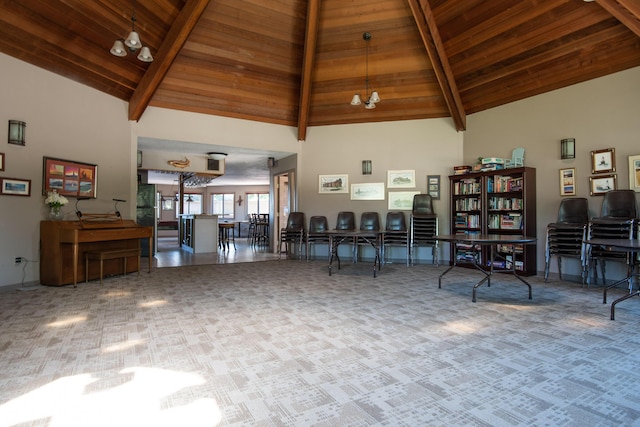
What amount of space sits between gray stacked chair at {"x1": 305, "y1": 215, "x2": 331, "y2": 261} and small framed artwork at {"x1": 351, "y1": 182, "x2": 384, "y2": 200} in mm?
863

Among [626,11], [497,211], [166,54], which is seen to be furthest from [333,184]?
[626,11]

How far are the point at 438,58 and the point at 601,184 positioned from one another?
326 cm

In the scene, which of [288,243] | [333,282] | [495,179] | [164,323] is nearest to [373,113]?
[495,179]

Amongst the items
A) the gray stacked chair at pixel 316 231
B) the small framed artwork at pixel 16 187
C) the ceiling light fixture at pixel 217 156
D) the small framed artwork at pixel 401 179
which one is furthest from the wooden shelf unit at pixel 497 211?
the small framed artwork at pixel 16 187

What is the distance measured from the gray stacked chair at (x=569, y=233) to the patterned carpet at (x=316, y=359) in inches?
36.1

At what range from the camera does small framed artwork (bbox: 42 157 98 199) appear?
5137 millimetres

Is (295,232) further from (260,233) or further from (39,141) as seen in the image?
(39,141)

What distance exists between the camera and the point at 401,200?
764cm

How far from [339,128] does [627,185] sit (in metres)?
5.19

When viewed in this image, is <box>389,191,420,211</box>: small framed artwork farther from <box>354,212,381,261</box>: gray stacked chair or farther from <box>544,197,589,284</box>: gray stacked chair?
<box>544,197,589,284</box>: gray stacked chair

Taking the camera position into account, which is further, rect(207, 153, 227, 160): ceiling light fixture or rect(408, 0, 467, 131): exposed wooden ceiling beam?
rect(207, 153, 227, 160): ceiling light fixture

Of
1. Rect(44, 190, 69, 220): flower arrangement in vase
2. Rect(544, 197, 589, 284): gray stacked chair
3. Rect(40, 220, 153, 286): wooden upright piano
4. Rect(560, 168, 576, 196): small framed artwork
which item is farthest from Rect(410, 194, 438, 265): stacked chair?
Rect(44, 190, 69, 220): flower arrangement in vase

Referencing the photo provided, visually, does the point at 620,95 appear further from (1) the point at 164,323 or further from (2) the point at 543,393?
(1) the point at 164,323

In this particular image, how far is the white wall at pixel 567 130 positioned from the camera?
16.4 feet
